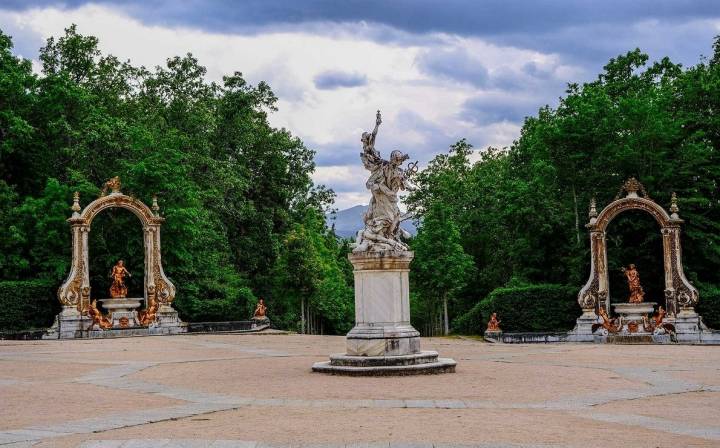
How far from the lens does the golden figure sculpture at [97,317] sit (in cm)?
3167

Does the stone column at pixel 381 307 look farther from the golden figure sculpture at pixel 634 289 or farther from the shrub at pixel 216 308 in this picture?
the shrub at pixel 216 308

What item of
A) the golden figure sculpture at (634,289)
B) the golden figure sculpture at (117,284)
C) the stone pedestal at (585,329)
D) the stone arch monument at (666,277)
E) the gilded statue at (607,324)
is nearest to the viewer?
the stone arch monument at (666,277)

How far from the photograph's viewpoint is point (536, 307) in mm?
33875

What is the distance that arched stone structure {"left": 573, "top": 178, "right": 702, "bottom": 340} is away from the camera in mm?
28500

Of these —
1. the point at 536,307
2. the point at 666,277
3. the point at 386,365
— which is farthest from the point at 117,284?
the point at 666,277

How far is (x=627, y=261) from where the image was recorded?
3281cm

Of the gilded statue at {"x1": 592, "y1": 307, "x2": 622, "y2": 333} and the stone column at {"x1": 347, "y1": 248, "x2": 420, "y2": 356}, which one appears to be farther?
→ the gilded statue at {"x1": 592, "y1": 307, "x2": 622, "y2": 333}

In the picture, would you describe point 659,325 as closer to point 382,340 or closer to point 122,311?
point 382,340

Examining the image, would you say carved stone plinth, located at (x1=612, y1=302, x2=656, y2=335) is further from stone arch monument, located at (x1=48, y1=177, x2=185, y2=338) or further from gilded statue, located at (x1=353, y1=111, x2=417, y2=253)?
stone arch monument, located at (x1=48, y1=177, x2=185, y2=338)

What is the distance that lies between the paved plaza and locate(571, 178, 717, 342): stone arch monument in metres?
8.57

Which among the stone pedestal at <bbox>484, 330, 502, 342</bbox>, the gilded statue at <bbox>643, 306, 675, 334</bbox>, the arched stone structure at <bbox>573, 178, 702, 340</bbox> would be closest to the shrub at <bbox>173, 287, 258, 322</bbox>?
the stone pedestal at <bbox>484, 330, 502, 342</bbox>

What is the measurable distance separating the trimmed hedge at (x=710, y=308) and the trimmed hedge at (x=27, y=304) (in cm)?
2674

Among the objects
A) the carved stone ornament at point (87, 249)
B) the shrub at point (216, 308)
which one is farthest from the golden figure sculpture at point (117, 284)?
the shrub at point (216, 308)

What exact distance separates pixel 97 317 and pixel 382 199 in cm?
1895
